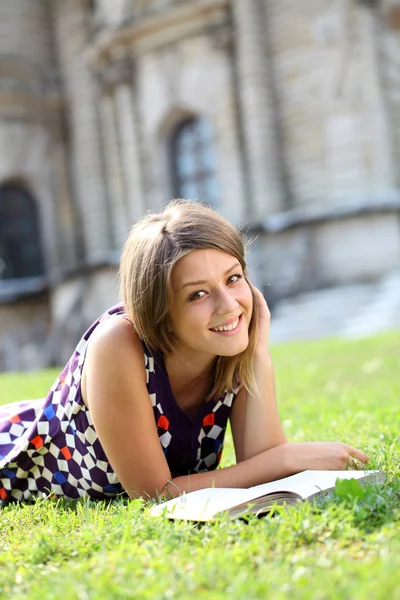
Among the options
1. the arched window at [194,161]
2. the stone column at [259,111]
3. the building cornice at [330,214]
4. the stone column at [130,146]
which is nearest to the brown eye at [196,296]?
the building cornice at [330,214]

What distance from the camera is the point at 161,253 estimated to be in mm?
2953

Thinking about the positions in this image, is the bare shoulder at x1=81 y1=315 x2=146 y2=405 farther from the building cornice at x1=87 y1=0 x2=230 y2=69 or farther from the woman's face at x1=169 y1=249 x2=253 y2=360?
the building cornice at x1=87 y1=0 x2=230 y2=69

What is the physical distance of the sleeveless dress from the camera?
3219 millimetres

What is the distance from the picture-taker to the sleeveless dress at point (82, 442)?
3.22m

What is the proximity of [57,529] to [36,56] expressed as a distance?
19.4m

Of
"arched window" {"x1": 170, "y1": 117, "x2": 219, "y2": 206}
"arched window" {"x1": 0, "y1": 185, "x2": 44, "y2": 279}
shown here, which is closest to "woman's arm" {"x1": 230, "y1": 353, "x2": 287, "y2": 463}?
"arched window" {"x1": 170, "y1": 117, "x2": 219, "y2": 206}

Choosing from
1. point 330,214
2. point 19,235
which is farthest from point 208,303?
point 19,235

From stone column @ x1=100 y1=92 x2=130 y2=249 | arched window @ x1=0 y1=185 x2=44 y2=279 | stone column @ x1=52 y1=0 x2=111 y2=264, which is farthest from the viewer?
arched window @ x1=0 y1=185 x2=44 y2=279

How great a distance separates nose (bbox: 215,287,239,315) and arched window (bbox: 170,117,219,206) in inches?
587

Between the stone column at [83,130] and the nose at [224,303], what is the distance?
649 inches

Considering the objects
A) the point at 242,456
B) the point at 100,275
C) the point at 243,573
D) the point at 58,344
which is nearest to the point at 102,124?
the point at 100,275

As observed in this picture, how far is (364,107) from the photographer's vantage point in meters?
15.6

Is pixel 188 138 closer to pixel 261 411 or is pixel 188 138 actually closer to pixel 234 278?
pixel 261 411

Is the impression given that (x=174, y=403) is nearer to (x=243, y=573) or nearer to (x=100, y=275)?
(x=243, y=573)
